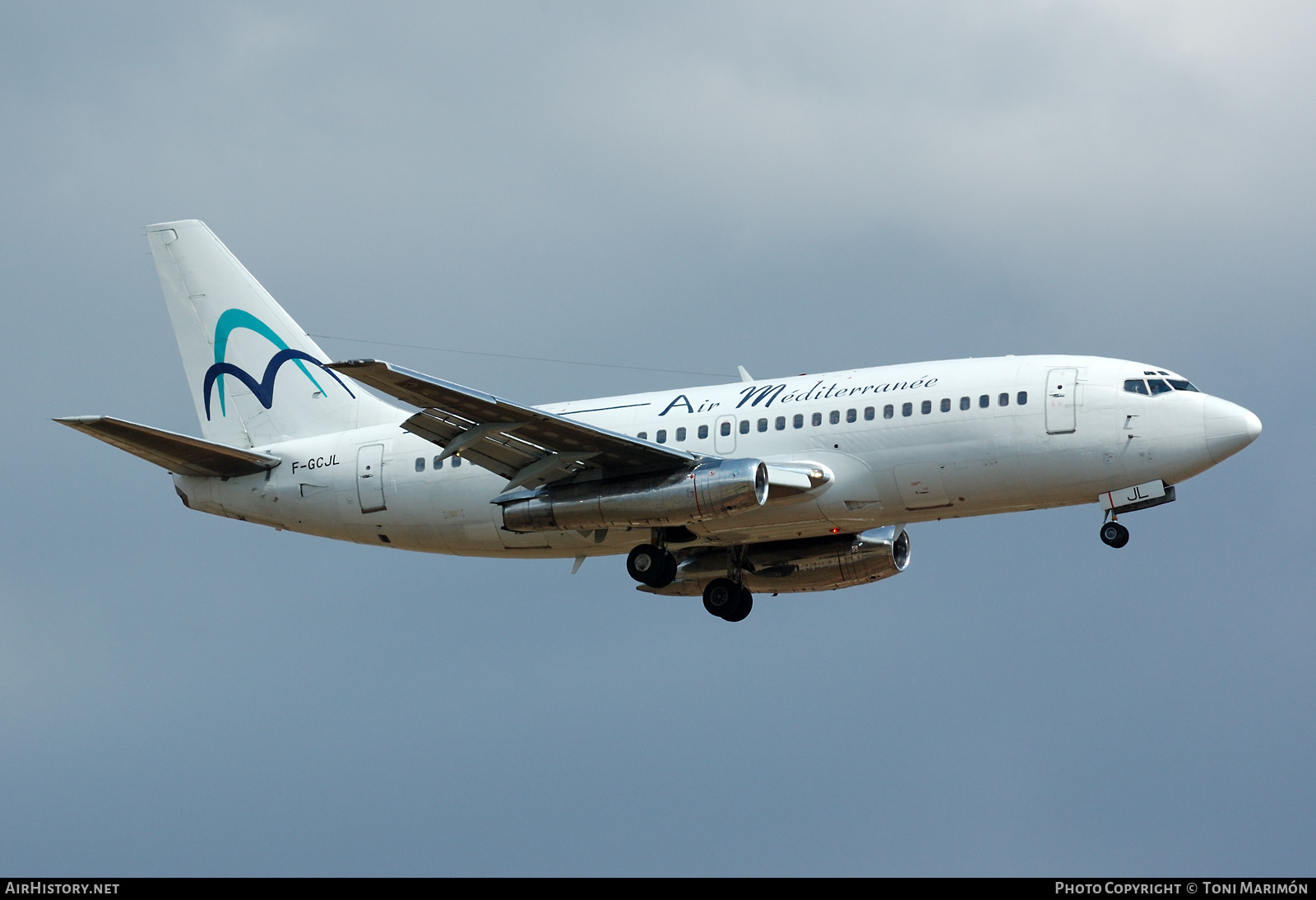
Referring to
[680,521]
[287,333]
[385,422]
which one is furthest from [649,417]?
[287,333]

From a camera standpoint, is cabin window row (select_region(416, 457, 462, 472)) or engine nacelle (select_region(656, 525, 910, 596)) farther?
engine nacelle (select_region(656, 525, 910, 596))

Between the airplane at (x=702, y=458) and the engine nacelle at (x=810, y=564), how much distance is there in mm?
50

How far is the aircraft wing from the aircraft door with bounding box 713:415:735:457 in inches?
42.7

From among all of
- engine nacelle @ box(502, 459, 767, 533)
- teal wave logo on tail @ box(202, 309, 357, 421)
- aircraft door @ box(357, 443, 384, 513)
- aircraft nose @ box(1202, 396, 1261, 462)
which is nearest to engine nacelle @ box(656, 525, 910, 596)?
engine nacelle @ box(502, 459, 767, 533)

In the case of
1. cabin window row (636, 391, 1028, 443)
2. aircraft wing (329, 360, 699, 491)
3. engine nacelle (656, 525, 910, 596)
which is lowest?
engine nacelle (656, 525, 910, 596)

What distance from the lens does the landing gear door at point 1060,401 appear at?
122 ft

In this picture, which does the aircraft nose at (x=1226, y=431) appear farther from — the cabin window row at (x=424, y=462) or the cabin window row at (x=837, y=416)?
the cabin window row at (x=424, y=462)

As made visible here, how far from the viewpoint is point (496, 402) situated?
119ft

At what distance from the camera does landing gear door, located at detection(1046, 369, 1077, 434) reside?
3731 cm

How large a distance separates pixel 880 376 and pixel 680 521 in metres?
6.02

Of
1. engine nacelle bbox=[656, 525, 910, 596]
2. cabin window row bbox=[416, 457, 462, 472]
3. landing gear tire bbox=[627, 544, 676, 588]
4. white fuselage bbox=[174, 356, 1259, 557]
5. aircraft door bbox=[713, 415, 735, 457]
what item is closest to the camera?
white fuselage bbox=[174, 356, 1259, 557]

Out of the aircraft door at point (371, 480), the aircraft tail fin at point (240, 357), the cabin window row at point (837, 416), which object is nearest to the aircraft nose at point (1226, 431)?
the cabin window row at point (837, 416)

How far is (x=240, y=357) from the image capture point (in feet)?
153

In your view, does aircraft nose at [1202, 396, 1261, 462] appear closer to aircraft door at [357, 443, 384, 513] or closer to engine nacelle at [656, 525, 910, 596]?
engine nacelle at [656, 525, 910, 596]
